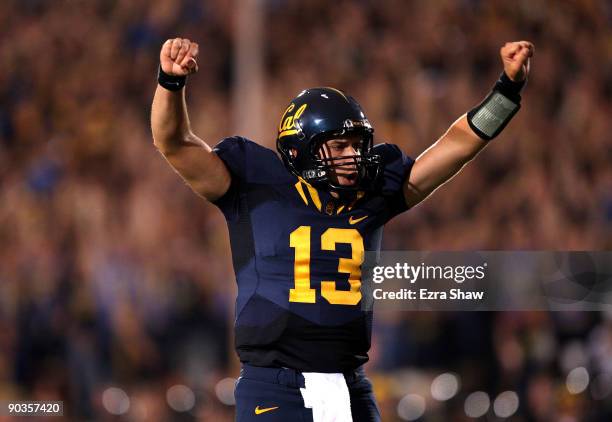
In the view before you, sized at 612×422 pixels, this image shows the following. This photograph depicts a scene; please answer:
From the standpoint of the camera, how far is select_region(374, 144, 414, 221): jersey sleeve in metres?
3.67

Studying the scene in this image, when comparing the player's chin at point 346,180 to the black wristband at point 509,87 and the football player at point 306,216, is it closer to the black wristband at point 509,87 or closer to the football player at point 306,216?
the football player at point 306,216

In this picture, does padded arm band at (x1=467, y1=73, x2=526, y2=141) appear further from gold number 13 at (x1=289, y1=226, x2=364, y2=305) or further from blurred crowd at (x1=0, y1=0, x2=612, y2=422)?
blurred crowd at (x1=0, y1=0, x2=612, y2=422)

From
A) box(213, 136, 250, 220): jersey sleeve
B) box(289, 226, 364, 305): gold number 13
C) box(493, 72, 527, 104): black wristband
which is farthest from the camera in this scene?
box(493, 72, 527, 104): black wristband

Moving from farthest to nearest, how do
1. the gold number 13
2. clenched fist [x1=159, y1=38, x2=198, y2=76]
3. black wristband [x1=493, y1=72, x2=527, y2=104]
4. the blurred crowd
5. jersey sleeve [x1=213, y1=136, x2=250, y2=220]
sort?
the blurred crowd < black wristband [x1=493, y1=72, x2=527, y2=104] < jersey sleeve [x1=213, y1=136, x2=250, y2=220] < the gold number 13 < clenched fist [x1=159, y1=38, x2=198, y2=76]

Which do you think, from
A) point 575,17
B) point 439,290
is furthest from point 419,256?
point 575,17

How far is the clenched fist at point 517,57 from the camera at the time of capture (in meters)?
3.60

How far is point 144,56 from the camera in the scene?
28.1ft

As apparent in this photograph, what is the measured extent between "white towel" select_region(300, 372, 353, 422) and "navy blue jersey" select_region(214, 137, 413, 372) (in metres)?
0.04

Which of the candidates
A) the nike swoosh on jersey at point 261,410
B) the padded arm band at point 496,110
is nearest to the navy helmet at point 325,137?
the padded arm band at point 496,110

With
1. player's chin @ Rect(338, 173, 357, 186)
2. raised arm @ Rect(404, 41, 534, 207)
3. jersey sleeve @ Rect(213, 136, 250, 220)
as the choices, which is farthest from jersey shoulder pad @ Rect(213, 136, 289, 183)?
raised arm @ Rect(404, 41, 534, 207)

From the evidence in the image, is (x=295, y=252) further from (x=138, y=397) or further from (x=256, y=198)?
(x=138, y=397)

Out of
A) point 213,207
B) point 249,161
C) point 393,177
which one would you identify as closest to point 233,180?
point 249,161

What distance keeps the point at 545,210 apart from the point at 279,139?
3760mm

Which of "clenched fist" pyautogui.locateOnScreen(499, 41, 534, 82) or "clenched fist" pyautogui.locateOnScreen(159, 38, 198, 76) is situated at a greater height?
"clenched fist" pyautogui.locateOnScreen(499, 41, 534, 82)
